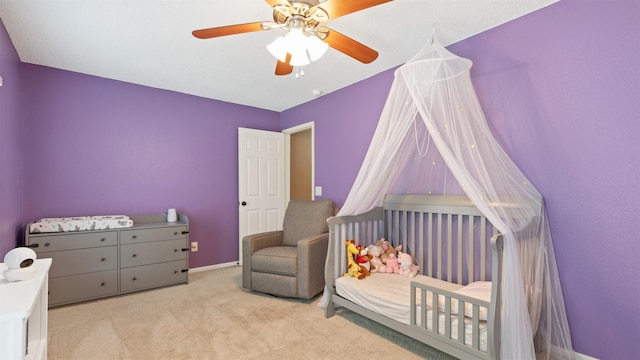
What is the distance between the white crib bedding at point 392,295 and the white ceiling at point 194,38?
194 centimetres

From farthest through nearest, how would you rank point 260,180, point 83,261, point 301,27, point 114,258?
point 260,180
point 114,258
point 83,261
point 301,27

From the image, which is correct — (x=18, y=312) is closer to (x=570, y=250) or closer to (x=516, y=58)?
(x=570, y=250)

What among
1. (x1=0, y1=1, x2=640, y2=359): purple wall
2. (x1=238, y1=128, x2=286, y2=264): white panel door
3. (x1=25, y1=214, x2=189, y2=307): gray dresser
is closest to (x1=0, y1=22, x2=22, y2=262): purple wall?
(x1=0, y1=1, x2=640, y2=359): purple wall

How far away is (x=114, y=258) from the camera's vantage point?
3.07 meters

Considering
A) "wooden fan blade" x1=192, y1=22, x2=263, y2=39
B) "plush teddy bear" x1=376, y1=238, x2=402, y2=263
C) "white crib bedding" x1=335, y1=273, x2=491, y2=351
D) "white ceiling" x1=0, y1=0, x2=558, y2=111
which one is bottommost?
"white crib bedding" x1=335, y1=273, x2=491, y2=351

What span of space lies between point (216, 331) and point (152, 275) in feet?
4.55

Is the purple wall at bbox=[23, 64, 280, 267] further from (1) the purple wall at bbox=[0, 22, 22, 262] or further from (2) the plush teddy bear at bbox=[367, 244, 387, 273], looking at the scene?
(2) the plush teddy bear at bbox=[367, 244, 387, 273]

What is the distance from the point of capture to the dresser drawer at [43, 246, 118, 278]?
280 cm

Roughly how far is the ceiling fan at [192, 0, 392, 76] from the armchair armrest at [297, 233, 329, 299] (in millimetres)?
1792

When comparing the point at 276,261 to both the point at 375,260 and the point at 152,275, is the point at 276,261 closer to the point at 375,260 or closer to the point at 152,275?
the point at 375,260

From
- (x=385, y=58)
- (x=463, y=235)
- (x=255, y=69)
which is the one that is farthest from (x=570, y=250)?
(x=255, y=69)

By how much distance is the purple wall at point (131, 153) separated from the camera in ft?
10.1

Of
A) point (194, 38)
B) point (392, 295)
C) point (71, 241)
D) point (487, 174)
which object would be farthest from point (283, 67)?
point (71, 241)

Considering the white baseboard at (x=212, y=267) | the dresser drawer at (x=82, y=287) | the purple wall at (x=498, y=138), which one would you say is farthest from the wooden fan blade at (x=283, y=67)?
the white baseboard at (x=212, y=267)
